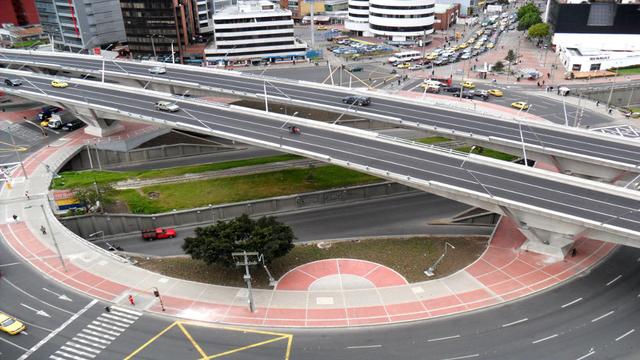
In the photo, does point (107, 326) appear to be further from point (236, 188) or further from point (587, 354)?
point (587, 354)

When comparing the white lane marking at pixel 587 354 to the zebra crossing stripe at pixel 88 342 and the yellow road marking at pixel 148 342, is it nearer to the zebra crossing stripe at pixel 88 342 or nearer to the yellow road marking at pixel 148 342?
the yellow road marking at pixel 148 342

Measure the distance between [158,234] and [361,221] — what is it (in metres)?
28.6

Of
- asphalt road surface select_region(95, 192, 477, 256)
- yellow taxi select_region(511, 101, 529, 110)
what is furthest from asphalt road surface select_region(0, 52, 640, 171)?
yellow taxi select_region(511, 101, 529, 110)

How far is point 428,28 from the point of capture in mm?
168125

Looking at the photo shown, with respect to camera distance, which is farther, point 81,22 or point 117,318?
point 81,22

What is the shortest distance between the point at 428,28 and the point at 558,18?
4241 centimetres

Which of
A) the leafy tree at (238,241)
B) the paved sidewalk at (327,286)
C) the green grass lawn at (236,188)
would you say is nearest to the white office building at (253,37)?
the green grass lawn at (236,188)

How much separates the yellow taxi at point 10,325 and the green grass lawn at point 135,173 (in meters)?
31.5

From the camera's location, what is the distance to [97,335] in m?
45.1

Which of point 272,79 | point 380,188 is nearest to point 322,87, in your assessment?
point 272,79

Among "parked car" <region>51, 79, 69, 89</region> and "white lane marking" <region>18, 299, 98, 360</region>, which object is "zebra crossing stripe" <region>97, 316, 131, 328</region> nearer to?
"white lane marking" <region>18, 299, 98, 360</region>

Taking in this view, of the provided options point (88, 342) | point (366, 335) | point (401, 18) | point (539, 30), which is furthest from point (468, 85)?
point (88, 342)

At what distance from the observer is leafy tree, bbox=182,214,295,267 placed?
50.2m

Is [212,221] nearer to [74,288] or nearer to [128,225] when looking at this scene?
[128,225]
